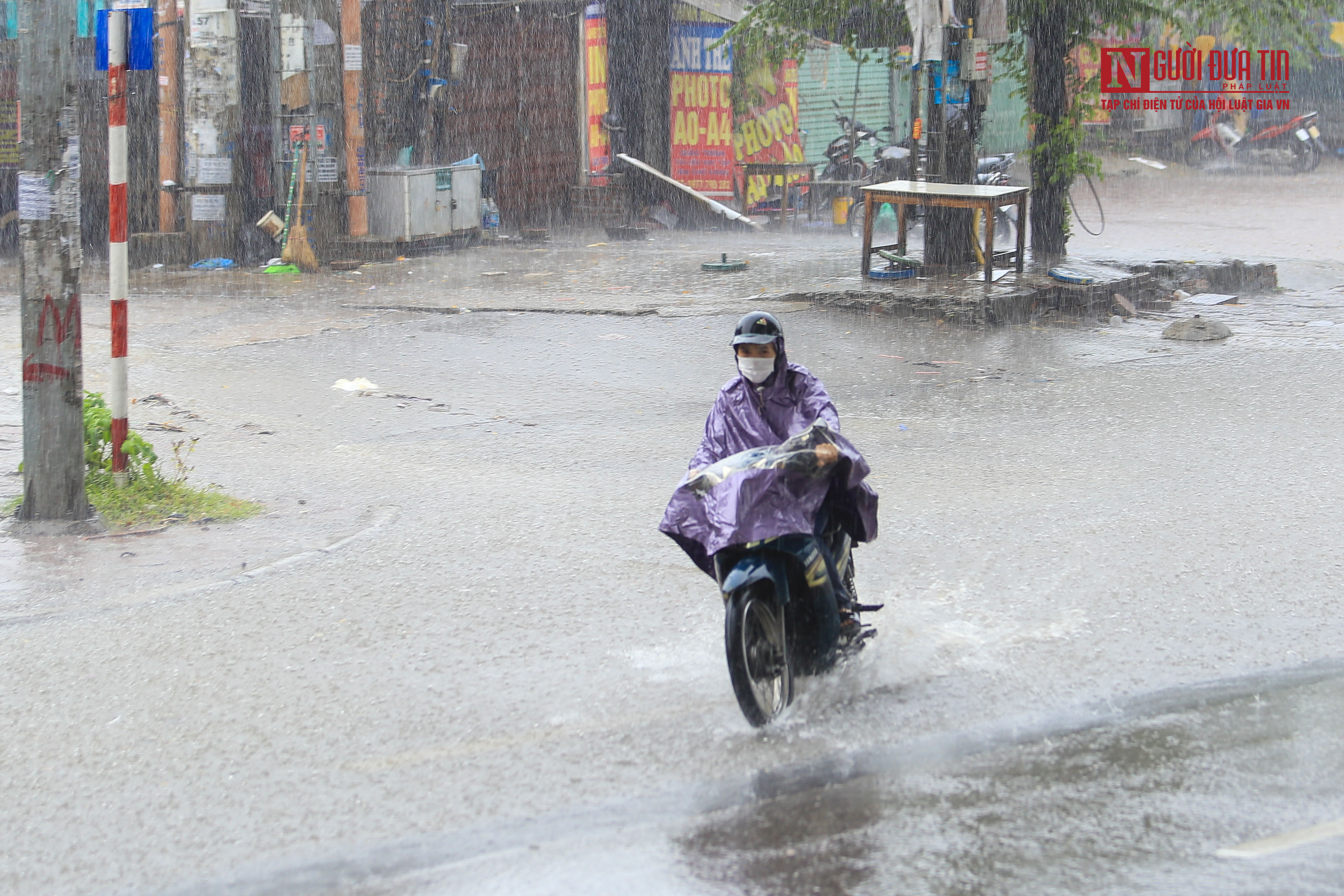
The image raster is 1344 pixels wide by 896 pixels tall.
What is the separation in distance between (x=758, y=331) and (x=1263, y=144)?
31463 millimetres

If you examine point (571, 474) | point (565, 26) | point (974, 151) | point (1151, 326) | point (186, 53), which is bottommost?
point (571, 474)

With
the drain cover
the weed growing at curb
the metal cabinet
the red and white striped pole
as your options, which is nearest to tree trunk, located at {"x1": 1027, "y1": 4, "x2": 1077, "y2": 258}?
the drain cover

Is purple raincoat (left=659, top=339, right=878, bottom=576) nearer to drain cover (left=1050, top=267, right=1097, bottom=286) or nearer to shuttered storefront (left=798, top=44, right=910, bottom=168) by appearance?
drain cover (left=1050, top=267, right=1097, bottom=286)

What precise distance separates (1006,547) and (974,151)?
30.5 feet

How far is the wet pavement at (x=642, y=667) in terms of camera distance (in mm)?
3598

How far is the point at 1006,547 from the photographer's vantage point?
6.20 meters

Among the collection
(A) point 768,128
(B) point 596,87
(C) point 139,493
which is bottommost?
(C) point 139,493

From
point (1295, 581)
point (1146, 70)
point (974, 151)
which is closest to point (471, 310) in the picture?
point (974, 151)

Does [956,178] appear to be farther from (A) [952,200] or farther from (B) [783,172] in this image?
(B) [783,172]

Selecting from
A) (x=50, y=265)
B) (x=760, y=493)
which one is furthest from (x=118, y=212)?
(x=760, y=493)

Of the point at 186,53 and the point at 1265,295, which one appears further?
the point at 186,53

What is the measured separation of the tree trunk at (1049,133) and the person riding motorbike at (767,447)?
37.6 ft

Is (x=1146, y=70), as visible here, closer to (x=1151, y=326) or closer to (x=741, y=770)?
(x=1151, y=326)

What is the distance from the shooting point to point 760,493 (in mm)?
4223
